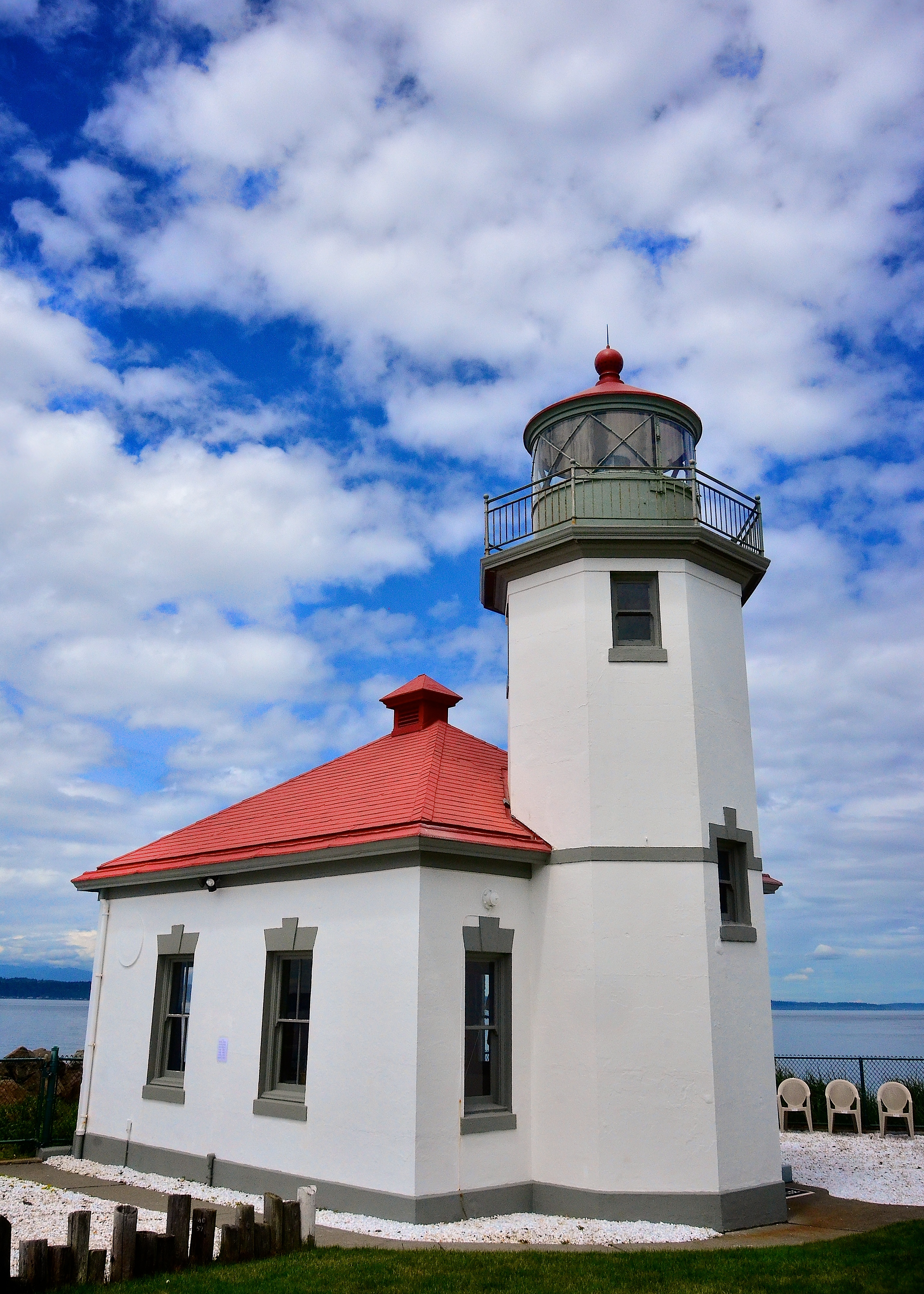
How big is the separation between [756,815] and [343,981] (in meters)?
5.39

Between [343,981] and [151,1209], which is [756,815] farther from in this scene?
[151,1209]

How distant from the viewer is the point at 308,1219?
8773 mm

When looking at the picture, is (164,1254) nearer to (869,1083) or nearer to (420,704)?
(420,704)

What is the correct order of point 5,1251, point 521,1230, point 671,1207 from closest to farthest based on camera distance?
point 5,1251 < point 521,1230 < point 671,1207

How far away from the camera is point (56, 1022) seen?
160750mm

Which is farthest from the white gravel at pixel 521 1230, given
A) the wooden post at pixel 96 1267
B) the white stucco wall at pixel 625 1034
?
the wooden post at pixel 96 1267

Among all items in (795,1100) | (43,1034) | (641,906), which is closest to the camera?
(641,906)

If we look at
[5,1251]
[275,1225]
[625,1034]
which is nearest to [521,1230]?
[625,1034]

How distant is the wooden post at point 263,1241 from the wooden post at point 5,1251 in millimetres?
1908

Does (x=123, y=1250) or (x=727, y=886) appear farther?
(x=727, y=886)

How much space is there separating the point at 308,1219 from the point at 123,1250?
5.21 ft

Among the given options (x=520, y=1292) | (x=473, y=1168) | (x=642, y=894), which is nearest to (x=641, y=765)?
(x=642, y=894)

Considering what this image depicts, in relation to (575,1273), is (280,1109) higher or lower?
higher

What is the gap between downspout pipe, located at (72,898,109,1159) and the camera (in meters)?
14.7
